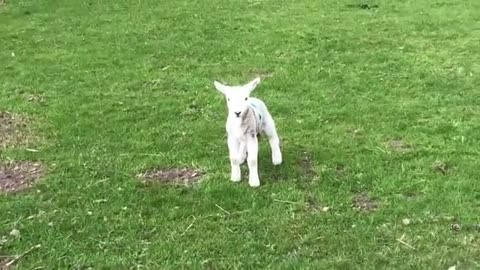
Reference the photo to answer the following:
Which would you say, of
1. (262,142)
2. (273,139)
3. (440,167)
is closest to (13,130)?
(262,142)

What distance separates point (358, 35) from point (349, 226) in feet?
24.7

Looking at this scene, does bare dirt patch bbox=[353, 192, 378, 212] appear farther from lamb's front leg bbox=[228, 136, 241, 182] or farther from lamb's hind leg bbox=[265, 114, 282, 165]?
lamb's front leg bbox=[228, 136, 241, 182]

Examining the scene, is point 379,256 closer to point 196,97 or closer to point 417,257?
point 417,257

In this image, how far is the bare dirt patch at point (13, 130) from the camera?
28.9 feet

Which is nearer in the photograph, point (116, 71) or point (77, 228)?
point (77, 228)

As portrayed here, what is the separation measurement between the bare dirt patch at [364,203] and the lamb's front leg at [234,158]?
3.60 feet

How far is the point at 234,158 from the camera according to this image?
7301 mm

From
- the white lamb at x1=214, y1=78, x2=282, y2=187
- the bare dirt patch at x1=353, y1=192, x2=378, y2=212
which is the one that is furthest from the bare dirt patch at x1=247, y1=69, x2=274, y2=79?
the bare dirt patch at x1=353, y1=192, x2=378, y2=212

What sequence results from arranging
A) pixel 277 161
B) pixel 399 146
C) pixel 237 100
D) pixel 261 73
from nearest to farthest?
pixel 237 100
pixel 277 161
pixel 399 146
pixel 261 73

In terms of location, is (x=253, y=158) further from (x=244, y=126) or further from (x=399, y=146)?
(x=399, y=146)

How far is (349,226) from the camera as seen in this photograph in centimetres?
650

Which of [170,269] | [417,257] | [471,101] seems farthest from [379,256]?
[471,101]

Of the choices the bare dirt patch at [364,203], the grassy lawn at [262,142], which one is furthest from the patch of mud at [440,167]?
the bare dirt patch at [364,203]

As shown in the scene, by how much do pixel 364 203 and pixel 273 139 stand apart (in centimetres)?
117
